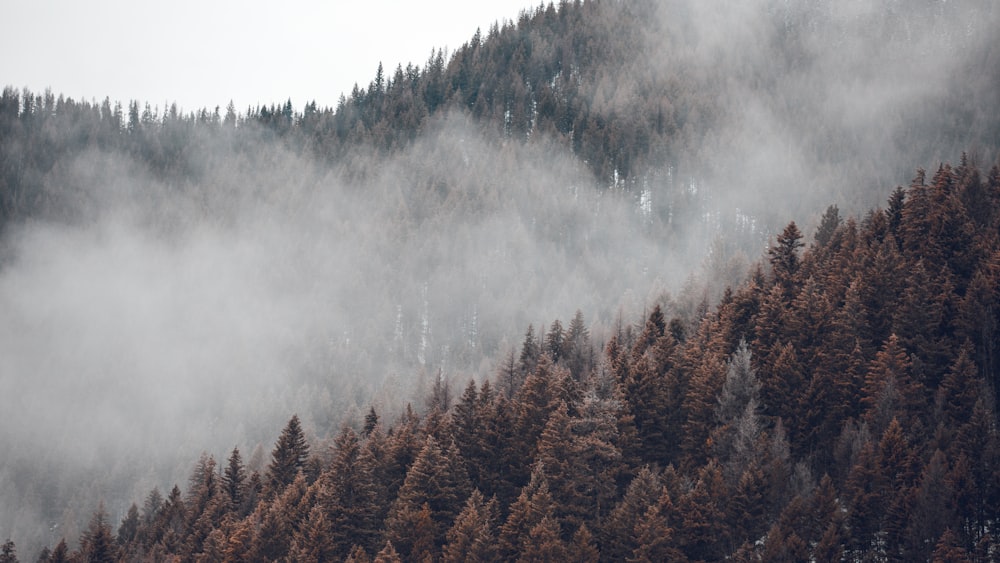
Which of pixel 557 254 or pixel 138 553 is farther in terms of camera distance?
pixel 557 254

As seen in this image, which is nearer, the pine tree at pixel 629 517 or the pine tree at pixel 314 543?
the pine tree at pixel 629 517

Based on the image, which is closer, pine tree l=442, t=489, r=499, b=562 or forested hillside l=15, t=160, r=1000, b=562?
forested hillside l=15, t=160, r=1000, b=562

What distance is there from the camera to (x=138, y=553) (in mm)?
67875

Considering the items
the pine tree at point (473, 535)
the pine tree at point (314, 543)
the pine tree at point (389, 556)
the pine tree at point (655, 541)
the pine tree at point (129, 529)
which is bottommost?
the pine tree at point (129, 529)

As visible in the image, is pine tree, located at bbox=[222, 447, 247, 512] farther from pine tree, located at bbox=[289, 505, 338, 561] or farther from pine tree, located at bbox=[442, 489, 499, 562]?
pine tree, located at bbox=[442, 489, 499, 562]

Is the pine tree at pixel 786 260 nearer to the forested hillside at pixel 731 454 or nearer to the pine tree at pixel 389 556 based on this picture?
the forested hillside at pixel 731 454

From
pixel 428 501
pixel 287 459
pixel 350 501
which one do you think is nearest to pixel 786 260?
pixel 428 501

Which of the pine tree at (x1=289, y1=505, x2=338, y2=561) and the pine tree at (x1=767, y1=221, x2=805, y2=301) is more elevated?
the pine tree at (x1=767, y1=221, x2=805, y2=301)

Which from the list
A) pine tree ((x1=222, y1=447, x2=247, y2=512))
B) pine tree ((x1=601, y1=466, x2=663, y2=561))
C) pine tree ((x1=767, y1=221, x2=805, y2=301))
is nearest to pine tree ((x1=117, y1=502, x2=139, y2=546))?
pine tree ((x1=222, y1=447, x2=247, y2=512))

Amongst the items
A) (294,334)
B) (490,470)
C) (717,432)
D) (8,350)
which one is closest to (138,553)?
A: (490,470)

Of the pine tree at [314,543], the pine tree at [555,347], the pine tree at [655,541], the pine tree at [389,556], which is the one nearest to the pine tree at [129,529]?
the pine tree at [314,543]

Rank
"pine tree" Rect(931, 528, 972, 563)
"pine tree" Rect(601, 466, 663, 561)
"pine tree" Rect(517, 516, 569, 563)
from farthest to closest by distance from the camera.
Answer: "pine tree" Rect(601, 466, 663, 561) < "pine tree" Rect(517, 516, 569, 563) < "pine tree" Rect(931, 528, 972, 563)

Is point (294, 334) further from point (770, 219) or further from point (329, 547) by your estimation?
point (329, 547)

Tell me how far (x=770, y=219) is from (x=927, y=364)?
12971cm
